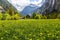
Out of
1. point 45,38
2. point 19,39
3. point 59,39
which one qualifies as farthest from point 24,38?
point 59,39

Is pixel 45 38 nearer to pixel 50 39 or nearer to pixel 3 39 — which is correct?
pixel 50 39

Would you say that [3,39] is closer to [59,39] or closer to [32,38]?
[32,38]

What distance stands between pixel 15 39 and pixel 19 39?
0.73ft

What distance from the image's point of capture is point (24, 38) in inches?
337

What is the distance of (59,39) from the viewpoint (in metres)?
8.16

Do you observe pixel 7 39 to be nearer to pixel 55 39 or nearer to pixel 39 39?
pixel 39 39

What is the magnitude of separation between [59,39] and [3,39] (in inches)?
90.4

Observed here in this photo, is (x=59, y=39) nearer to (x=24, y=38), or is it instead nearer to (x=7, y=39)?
(x=24, y=38)

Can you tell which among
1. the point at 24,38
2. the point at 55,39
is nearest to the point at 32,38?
the point at 24,38

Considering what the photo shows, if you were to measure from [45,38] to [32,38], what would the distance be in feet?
1.77

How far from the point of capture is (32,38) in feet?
27.9

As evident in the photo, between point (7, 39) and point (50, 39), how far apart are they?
1771 mm

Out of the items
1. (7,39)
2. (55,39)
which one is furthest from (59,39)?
(7,39)

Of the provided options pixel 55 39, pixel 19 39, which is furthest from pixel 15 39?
pixel 55 39
